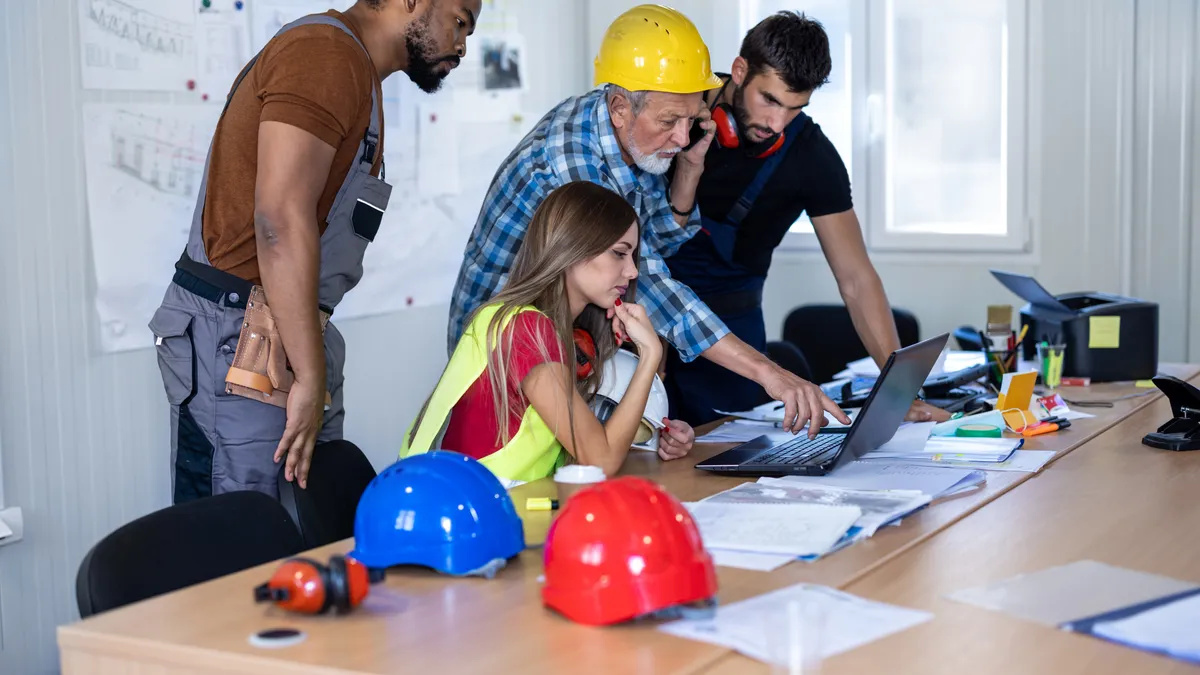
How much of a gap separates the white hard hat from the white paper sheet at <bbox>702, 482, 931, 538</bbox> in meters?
0.41

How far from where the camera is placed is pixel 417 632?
4.33 feet

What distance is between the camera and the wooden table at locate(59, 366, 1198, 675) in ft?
4.04

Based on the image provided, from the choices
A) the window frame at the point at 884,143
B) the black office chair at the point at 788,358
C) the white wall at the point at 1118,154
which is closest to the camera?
the black office chair at the point at 788,358

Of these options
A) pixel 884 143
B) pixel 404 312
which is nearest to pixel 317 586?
pixel 404 312

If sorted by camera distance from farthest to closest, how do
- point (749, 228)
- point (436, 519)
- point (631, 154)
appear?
point (749, 228)
point (631, 154)
point (436, 519)

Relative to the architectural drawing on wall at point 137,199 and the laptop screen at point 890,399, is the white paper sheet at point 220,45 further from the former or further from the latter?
the laptop screen at point 890,399

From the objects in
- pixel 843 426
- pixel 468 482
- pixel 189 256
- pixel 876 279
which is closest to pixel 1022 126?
pixel 876 279

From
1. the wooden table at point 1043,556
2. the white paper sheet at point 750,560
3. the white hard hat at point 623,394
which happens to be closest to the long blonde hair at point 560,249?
the white hard hat at point 623,394

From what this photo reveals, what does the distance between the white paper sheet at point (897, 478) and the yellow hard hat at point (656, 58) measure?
917 mm

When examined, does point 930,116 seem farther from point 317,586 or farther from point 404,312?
point 317,586

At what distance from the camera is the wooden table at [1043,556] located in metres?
1.22

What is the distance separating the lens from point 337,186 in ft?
7.63

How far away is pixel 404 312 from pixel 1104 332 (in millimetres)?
2093

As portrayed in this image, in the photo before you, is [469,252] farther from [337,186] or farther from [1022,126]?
[1022,126]
